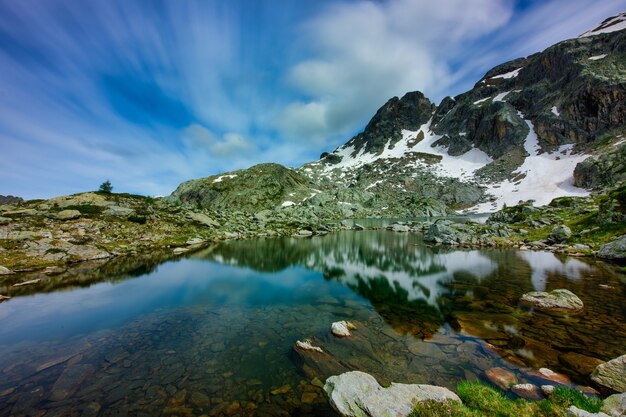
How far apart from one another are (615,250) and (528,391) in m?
31.9

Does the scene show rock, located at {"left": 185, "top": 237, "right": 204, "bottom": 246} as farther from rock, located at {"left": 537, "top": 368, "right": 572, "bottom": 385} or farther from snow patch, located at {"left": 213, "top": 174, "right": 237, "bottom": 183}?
snow patch, located at {"left": 213, "top": 174, "right": 237, "bottom": 183}

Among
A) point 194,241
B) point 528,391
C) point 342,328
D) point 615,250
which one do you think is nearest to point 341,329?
point 342,328

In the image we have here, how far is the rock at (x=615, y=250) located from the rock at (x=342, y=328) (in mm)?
32440

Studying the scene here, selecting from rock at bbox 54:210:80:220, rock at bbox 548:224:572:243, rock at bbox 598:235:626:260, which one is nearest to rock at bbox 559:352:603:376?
rock at bbox 598:235:626:260

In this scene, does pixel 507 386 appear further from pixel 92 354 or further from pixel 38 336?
pixel 38 336

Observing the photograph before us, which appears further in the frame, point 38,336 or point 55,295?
point 55,295

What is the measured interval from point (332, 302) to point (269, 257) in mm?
21430

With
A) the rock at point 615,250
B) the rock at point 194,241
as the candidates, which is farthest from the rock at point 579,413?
the rock at point 194,241

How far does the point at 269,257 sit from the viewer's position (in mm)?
40906

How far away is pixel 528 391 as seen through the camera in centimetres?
925

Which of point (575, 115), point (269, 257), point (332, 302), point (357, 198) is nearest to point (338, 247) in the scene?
point (269, 257)

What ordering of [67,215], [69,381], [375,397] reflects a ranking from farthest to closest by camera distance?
[67,215], [69,381], [375,397]

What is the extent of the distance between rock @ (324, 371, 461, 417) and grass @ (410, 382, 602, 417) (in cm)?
36

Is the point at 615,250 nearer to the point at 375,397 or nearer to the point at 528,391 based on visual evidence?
the point at 528,391
